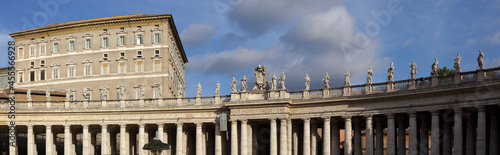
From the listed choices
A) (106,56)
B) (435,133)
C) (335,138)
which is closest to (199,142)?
(335,138)

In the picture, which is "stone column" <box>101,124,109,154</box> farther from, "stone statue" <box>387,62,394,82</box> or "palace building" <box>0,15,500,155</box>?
"stone statue" <box>387,62,394,82</box>

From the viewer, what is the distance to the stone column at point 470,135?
56031 mm

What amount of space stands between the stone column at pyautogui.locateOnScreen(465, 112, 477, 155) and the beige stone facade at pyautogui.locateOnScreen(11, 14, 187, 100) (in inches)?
1985

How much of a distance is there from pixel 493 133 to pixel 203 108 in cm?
3151

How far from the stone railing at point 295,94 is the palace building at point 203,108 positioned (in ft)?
0.38

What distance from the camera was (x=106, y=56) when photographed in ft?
323

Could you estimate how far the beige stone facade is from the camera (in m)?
96.9

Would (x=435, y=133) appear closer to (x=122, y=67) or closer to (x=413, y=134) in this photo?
(x=413, y=134)

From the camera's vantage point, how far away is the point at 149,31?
320ft

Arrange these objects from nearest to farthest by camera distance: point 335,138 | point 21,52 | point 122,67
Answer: point 335,138, point 122,67, point 21,52

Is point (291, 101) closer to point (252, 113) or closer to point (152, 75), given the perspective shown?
point (252, 113)

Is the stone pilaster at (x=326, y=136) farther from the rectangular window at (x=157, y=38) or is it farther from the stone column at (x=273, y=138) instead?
the rectangular window at (x=157, y=38)

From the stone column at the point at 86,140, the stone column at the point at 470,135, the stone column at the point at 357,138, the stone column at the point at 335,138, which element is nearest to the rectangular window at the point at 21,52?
the stone column at the point at 86,140

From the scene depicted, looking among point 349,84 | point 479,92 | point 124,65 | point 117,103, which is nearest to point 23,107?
point 117,103
